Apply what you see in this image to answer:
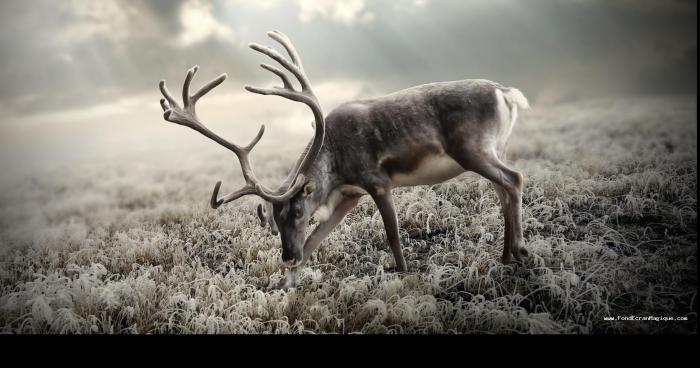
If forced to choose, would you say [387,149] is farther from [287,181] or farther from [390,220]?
[287,181]

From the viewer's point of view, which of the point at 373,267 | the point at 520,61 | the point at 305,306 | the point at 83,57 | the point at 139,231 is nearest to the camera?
the point at 305,306

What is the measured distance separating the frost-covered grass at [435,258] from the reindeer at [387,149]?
0.74 ft

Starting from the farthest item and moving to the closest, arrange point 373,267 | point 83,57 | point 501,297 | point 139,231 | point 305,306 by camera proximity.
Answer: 1. point 83,57
2. point 139,231
3. point 373,267
4. point 305,306
5. point 501,297

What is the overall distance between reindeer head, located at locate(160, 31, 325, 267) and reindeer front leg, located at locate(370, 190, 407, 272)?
13.5 inches

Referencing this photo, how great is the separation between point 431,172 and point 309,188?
2.03 feet

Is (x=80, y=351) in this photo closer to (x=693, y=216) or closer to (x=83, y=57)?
(x=83, y=57)

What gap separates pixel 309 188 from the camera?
102 inches

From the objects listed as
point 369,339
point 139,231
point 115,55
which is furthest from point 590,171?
point 115,55

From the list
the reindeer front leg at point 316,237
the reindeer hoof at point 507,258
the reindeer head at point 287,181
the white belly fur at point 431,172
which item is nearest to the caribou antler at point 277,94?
the reindeer head at point 287,181

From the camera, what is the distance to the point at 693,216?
8.85ft

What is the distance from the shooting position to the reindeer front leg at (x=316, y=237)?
9.14 ft

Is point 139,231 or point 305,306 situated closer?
point 305,306

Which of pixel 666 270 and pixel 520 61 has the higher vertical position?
pixel 520 61

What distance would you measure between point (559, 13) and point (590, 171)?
101 cm
